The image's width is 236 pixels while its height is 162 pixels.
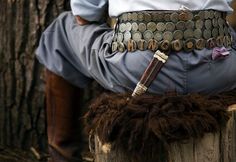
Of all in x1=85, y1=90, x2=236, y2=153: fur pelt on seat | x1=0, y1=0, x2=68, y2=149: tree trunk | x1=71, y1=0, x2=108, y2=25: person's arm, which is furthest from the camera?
x1=0, y1=0, x2=68, y2=149: tree trunk

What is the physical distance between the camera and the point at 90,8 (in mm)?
2371

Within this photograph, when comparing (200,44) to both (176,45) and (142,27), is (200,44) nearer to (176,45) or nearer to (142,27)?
(176,45)

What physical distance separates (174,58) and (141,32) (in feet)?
0.47

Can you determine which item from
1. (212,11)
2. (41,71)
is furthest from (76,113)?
(212,11)

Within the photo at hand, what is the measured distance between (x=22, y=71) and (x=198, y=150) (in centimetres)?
130

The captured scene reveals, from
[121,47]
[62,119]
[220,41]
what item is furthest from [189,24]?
[62,119]

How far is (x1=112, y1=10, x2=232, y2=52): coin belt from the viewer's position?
2.07m

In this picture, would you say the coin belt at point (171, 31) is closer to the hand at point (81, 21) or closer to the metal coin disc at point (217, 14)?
the metal coin disc at point (217, 14)

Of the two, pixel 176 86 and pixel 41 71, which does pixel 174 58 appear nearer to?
pixel 176 86

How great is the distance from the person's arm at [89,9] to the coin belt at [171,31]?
0.26 metres

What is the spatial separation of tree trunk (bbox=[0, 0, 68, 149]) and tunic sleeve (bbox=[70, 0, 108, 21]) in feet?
1.79

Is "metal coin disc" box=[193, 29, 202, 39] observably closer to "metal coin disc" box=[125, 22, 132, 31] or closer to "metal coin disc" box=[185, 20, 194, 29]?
"metal coin disc" box=[185, 20, 194, 29]

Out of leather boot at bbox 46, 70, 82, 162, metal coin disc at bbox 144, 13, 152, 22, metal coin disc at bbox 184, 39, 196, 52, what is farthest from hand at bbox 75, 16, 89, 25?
metal coin disc at bbox 184, 39, 196, 52

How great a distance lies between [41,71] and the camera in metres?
3.04
